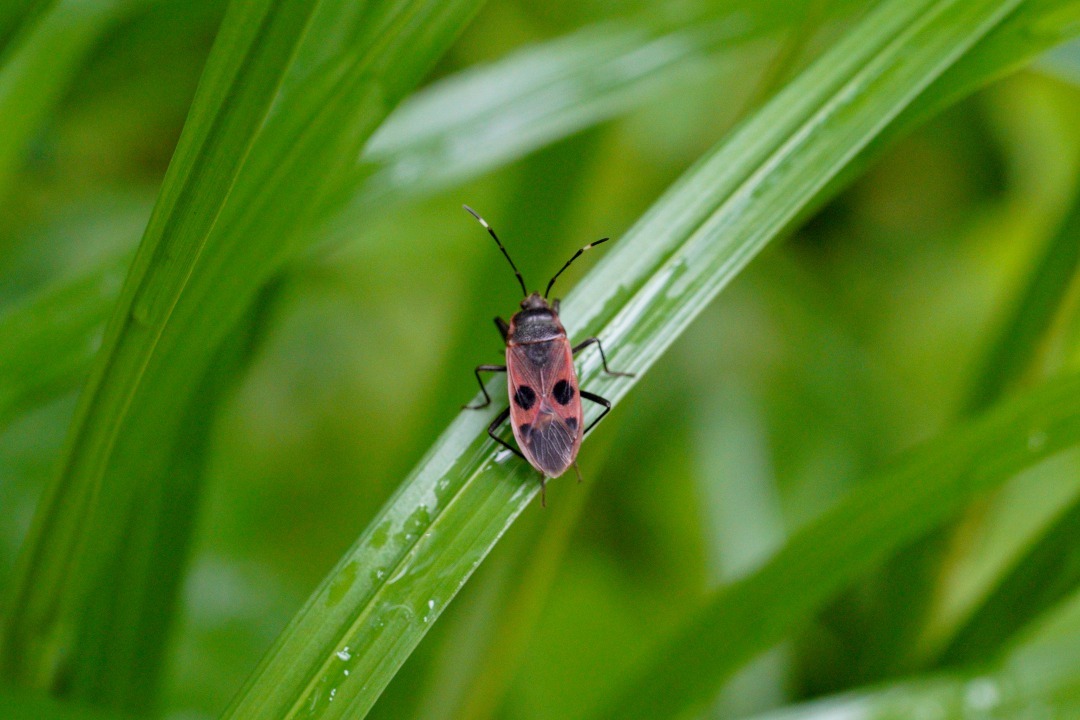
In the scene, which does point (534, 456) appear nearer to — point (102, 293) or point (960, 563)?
point (102, 293)

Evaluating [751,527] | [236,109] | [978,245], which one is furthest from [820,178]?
[978,245]

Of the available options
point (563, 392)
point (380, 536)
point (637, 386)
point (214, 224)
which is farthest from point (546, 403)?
point (214, 224)

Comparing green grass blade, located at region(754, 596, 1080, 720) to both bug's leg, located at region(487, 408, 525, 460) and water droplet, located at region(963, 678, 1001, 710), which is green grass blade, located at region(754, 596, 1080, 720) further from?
bug's leg, located at region(487, 408, 525, 460)

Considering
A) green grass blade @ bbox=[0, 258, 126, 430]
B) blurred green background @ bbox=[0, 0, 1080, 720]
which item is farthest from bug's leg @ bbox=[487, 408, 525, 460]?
green grass blade @ bbox=[0, 258, 126, 430]

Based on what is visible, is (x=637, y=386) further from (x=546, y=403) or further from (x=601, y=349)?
(x=601, y=349)

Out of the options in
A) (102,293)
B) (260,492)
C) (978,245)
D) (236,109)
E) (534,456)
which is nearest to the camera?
(236,109)

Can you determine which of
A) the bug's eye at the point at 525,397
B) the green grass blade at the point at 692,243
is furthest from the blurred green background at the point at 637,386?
the green grass blade at the point at 692,243
